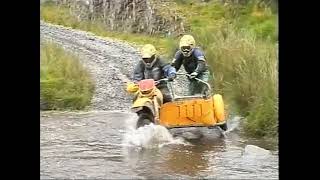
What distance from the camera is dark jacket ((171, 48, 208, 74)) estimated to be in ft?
7.39

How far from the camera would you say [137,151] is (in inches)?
88.2

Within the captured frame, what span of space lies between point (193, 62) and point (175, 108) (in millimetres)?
132

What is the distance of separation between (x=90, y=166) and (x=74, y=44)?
0.33 meters

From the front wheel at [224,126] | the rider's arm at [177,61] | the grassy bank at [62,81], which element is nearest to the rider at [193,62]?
the rider's arm at [177,61]

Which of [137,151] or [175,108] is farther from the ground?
[175,108]

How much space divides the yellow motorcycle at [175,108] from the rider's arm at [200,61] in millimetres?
29

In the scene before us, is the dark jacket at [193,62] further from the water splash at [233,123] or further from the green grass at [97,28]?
the water splash at [233,123]

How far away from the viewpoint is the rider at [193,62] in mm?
2250

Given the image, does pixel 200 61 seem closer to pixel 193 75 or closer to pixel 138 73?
Answer: pixel 193 75

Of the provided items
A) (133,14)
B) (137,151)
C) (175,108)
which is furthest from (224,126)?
(133,14)

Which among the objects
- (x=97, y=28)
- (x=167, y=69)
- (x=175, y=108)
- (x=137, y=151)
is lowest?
(x=137, y=151)
